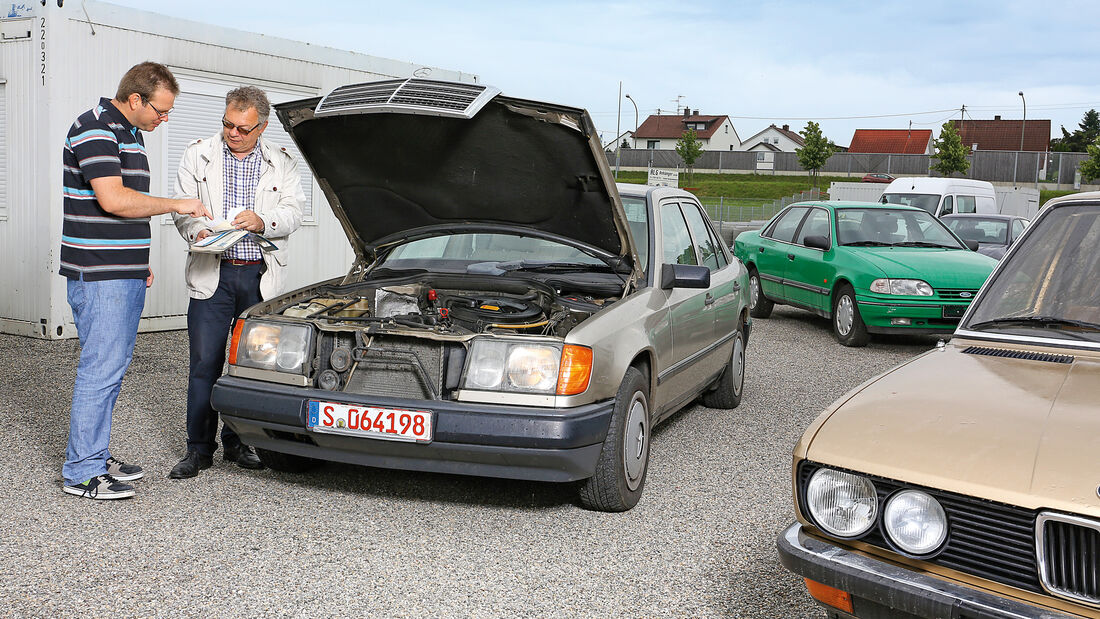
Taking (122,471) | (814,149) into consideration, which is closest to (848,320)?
(122,471)

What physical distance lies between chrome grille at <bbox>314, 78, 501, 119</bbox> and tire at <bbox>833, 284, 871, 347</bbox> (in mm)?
6724

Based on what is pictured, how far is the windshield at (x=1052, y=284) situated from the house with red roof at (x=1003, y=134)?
93.2 m

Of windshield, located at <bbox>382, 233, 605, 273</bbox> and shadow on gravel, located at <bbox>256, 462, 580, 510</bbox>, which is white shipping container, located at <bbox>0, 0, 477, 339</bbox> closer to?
windshield, located at <bbox>382, 233, 605, 273</bbox>

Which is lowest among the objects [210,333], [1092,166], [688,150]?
[210,333]

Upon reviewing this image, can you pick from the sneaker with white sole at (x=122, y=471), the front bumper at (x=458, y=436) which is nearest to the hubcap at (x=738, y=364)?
the front bumper at (x=458, y=436)

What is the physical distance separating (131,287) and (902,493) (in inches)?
139

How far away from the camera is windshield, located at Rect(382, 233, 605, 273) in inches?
218

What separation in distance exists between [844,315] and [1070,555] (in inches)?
337

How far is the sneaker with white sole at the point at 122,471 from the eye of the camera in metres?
4.83

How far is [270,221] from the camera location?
509cm

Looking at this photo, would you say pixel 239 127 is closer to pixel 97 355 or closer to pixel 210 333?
pixel 210 333

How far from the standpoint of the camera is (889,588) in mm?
2490

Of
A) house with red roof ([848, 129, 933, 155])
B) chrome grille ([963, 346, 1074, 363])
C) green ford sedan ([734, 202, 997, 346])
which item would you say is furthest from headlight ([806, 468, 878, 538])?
house with red roof ([848, 129, 933, 155])

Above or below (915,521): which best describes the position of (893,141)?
above
